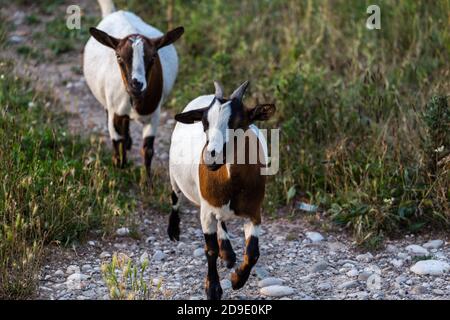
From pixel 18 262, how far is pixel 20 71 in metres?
4.18

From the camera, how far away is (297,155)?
27.3 feet

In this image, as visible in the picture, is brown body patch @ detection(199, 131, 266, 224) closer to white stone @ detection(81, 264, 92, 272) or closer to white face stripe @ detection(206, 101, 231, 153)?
white face stripe @ detection(206, 101, 231, 153)

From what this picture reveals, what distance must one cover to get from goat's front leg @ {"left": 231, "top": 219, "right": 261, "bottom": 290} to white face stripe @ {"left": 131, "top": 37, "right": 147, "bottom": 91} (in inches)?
69.9

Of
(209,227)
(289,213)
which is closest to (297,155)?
(289,213)

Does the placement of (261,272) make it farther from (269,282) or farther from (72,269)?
(72,269)

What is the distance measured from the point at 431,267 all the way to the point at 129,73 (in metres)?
2.87

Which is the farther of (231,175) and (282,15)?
(282,15)

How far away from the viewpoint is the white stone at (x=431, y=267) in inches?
264

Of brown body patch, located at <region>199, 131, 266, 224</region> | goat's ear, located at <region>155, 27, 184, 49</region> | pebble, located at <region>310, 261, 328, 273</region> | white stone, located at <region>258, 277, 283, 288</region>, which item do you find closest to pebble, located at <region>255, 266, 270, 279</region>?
white stone, located at <region>258, 277, 283, 288</region>

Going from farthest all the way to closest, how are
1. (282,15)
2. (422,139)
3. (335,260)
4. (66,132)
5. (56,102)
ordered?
(282,15), (56,102), (66,132), (422,139), (335,260)

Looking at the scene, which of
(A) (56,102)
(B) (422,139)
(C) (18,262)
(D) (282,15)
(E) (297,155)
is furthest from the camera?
(D) (282,15)
